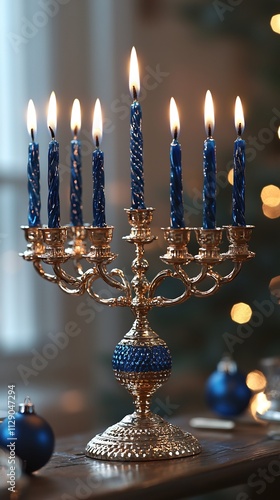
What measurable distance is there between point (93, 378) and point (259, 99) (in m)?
1.23

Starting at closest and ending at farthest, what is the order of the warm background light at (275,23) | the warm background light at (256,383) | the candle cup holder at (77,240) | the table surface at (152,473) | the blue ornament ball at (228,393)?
the table surface at (152,473)
the candle cup holder at (77,240)
the blue ornament ball at (228,393)
the warm background light at (256,383)
the warm background light at (275,23)

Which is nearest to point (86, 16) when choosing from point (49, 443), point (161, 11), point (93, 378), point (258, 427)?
point (161, 11)

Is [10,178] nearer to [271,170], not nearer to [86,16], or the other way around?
[86,16]

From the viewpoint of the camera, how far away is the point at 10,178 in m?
3.36

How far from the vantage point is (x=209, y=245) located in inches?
58.6

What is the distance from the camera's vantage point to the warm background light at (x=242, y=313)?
9.46ft

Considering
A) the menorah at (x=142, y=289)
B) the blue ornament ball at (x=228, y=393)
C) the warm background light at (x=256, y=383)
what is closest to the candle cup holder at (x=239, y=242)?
the menorah at (x=142, y=289)

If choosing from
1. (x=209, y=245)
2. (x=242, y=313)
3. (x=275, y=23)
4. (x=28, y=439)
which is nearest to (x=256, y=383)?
(x=242, y=313)

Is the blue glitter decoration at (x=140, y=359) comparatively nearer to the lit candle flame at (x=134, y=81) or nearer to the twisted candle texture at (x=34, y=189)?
the twisted candle texture at (x=34, y=189)

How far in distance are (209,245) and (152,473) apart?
372mm

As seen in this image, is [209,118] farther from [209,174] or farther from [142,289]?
[142,289]

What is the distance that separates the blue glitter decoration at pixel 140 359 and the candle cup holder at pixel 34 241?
211 mm

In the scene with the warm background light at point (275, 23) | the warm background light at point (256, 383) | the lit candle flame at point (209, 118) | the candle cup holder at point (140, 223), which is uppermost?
the warm background light at point (275, 23)

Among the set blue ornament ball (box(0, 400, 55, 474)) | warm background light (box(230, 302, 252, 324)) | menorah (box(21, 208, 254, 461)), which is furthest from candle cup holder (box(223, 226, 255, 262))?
warm background light (box(230, 302, 252, 324))
